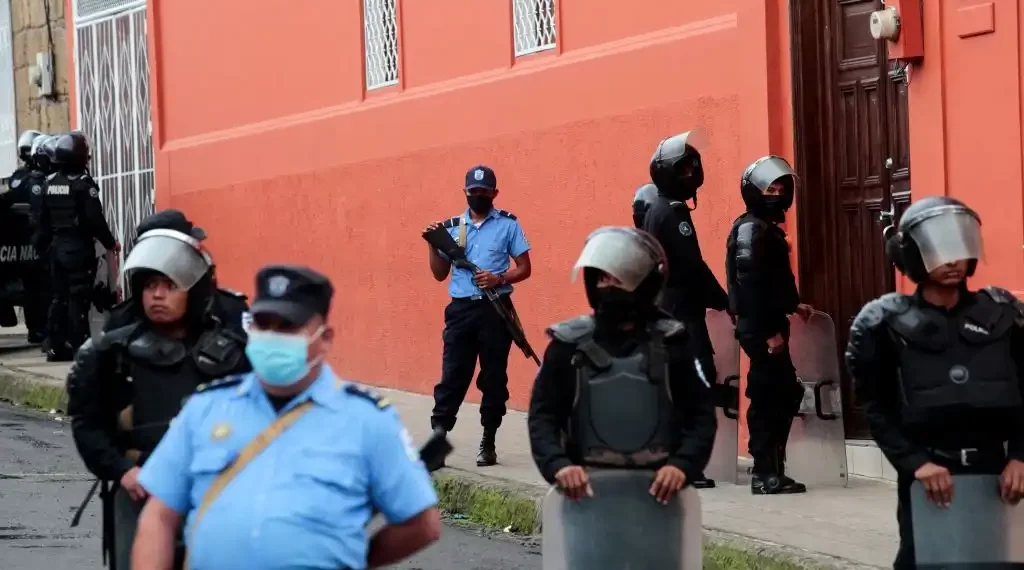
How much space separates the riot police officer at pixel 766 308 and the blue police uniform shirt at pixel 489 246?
162 cm

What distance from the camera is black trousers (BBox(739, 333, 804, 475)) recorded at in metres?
9.30

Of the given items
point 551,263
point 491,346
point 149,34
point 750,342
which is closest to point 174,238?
point 750,342

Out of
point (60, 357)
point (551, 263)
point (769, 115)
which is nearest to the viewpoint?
point (769, 115)

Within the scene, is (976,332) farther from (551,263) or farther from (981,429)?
(551,263)

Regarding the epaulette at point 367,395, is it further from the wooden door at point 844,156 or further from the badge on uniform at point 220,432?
the wooden door at point 844,156

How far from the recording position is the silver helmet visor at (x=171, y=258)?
5770 millimetres

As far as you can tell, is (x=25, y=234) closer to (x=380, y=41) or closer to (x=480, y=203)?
(x=380, y=41)

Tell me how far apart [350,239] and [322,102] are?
3.78 ft

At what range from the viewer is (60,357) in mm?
16859

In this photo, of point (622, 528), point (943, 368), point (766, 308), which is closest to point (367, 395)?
point (622, 528)

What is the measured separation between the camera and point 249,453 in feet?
13.2

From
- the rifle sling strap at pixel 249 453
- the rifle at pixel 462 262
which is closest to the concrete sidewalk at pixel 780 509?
the rifle at pixel 462 262

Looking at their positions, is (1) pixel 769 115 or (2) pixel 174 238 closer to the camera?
(2) pixel 174 238

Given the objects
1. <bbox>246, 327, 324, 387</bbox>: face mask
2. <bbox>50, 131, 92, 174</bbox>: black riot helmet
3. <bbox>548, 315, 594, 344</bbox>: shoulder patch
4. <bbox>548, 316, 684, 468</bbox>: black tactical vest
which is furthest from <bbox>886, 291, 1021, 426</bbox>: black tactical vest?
<bbox>50, 131, 92, 174</bbox>: black riot helmet
